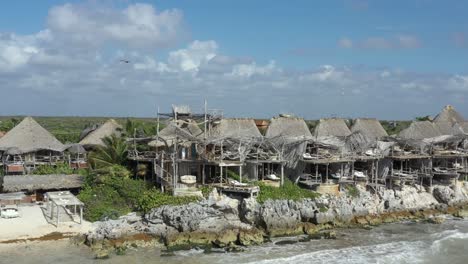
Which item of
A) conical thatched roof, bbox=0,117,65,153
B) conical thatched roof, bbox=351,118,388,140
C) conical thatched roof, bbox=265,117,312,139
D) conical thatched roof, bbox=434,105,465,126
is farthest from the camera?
conical thatched roof, bbox=434,105,465,126

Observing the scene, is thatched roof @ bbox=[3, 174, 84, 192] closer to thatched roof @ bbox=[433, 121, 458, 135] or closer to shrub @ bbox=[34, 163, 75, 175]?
shrub @ bbox=[34, 163, 75, 175]

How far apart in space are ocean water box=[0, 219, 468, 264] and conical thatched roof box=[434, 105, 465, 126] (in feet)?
64.3

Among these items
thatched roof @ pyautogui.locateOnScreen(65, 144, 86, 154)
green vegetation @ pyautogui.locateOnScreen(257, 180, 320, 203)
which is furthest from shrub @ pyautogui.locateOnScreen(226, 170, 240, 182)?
thatched roof @ pyautogui.locateOnScreen(65, 144, 86, 154)

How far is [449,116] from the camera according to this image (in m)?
49.4

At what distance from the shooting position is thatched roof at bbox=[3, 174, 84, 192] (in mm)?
31516

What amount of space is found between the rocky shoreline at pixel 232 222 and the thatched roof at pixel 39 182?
6.27 metres

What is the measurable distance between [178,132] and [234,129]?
5184mm

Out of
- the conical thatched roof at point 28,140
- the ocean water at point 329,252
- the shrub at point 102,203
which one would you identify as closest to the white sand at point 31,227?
the shrub at point 102,203

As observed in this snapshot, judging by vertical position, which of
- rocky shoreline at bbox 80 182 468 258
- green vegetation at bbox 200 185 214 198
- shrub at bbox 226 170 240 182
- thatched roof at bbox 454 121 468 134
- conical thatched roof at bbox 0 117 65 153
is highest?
thatched roof at bbox 454 121 468 134

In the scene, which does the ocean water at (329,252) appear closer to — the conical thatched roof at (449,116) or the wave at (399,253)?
the wave at (399,253)

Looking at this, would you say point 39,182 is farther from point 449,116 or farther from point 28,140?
point 449,116

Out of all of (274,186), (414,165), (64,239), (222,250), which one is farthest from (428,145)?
(64,239)

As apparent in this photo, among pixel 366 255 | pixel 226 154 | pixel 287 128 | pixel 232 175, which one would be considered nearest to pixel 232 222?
pixel 232 175

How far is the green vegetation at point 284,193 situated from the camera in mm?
30141
